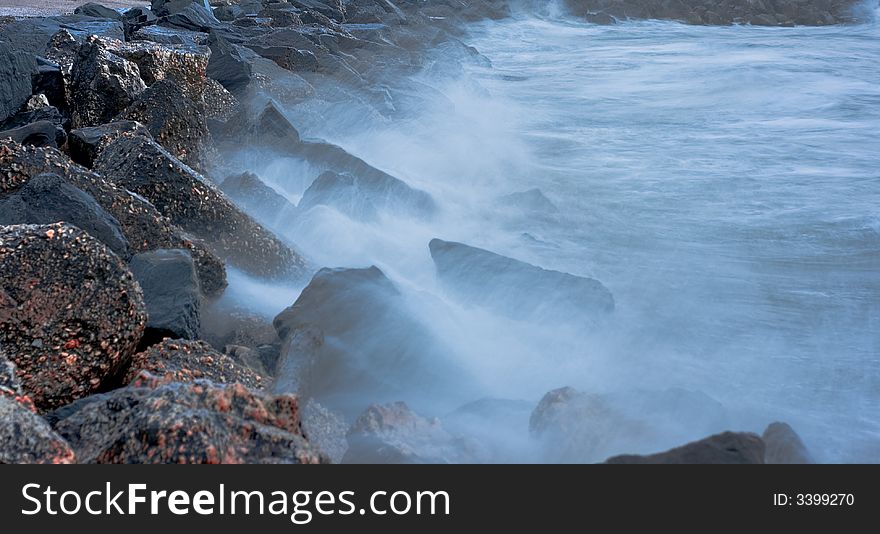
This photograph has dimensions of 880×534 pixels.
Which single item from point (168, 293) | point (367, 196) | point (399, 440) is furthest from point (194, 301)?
point (367, 196)

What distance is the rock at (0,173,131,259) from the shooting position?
3359 millimetres

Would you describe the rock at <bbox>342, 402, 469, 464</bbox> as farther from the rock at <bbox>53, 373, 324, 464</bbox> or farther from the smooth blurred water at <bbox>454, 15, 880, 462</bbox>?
the smooth blurred water at <bbox>454, 15, 880, 462</bbox>

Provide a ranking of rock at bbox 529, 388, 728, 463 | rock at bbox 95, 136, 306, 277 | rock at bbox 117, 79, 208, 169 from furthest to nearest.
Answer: rock at bbox 117, 79, 208, 169, rock at bbox 95, 136, 306, 277, rock at bbox 529, 388, 728, 463

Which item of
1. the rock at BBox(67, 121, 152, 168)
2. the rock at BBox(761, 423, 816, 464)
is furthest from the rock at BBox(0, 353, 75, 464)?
the rock at BBox(67, 121, 152, 168)

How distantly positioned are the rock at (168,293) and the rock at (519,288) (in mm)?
1610

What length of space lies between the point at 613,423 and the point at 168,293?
183 centimetres

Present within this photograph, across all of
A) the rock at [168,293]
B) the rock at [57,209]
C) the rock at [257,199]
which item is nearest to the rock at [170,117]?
the rock at [257,199]

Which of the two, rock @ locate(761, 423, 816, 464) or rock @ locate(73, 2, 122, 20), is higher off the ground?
rock @ locate(73, 2, 122, 20)

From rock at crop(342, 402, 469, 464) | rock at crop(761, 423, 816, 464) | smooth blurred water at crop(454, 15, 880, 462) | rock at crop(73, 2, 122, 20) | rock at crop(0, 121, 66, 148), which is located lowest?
smooth blurred water at crop(454, 15, 880, 462)

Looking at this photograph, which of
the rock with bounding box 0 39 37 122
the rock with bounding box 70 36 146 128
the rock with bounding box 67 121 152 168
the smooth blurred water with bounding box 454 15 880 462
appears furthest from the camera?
the rock with bounding box 70 36 146 128

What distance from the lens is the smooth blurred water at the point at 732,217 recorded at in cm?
393

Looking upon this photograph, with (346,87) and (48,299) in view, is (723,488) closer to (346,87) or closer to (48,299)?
(48,299)

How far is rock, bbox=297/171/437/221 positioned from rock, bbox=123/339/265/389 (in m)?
2.68

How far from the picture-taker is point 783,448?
2.74 m
